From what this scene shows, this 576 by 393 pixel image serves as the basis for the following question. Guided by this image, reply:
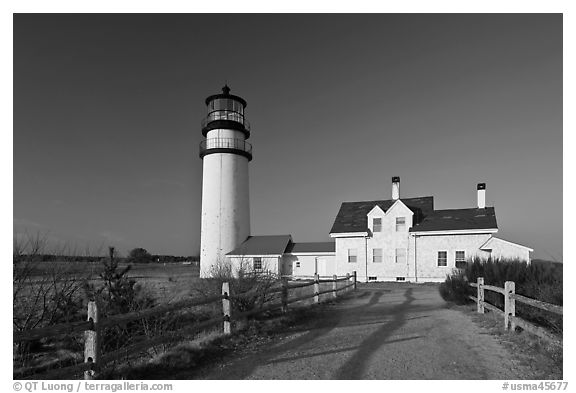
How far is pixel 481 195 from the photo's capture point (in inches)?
1073

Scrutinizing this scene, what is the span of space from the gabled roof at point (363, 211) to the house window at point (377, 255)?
1652mm

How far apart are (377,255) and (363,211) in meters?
3.94

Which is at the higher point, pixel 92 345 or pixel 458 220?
pixel 458 220

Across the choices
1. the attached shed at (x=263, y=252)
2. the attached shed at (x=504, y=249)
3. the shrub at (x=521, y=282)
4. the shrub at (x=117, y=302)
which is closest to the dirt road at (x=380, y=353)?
the shrub at (x=521, y=282)

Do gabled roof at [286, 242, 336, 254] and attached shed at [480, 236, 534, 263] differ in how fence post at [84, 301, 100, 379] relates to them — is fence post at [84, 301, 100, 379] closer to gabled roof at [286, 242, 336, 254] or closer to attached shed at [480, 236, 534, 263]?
attached shed at [480, 236, 534, 263]

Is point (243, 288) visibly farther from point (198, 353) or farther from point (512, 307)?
point (512, 307)

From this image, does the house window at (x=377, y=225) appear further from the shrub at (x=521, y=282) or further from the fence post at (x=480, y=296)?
the fence post at (x=480, y=296)

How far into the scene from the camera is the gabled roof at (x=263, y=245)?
28094 millimetres

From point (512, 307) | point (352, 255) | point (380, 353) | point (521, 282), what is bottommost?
point (352, 255)

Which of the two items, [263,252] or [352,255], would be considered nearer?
[352,255]

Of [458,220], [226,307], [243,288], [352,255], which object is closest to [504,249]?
[458,220]

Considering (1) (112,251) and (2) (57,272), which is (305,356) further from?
(1) (112,251)

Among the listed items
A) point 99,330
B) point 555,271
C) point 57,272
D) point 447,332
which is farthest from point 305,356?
point 555,271

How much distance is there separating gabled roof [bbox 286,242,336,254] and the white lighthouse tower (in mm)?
3987
